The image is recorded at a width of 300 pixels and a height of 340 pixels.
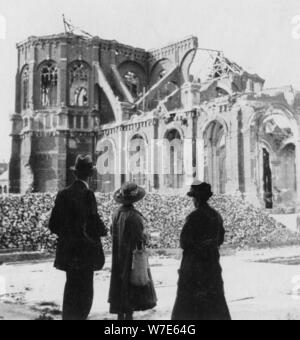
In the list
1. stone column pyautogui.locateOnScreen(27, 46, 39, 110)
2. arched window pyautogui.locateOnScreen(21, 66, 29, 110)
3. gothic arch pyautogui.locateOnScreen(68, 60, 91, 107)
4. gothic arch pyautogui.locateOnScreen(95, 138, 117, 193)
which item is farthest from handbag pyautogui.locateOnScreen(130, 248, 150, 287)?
arched window pyautogui.locateOnScreen(21, 66, 29, 110)

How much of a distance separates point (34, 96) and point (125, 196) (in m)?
30.2

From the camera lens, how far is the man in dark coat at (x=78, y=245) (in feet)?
21.2

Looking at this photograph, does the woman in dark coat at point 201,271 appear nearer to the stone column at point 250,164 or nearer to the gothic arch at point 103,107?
the stone column at point 250,164

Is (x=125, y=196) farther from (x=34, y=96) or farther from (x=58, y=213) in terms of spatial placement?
(x=34, y=96)

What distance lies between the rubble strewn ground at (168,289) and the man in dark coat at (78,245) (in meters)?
0.84

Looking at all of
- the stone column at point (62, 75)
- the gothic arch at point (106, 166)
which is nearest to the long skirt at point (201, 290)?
the gothic arch at point (106, 166)

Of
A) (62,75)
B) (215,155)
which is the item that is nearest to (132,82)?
(62,75)

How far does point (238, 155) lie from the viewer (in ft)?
78.0

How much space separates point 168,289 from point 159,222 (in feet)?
26.2

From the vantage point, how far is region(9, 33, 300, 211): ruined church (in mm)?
24172

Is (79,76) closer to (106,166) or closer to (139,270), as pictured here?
(106,166)

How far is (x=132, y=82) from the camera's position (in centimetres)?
3969
